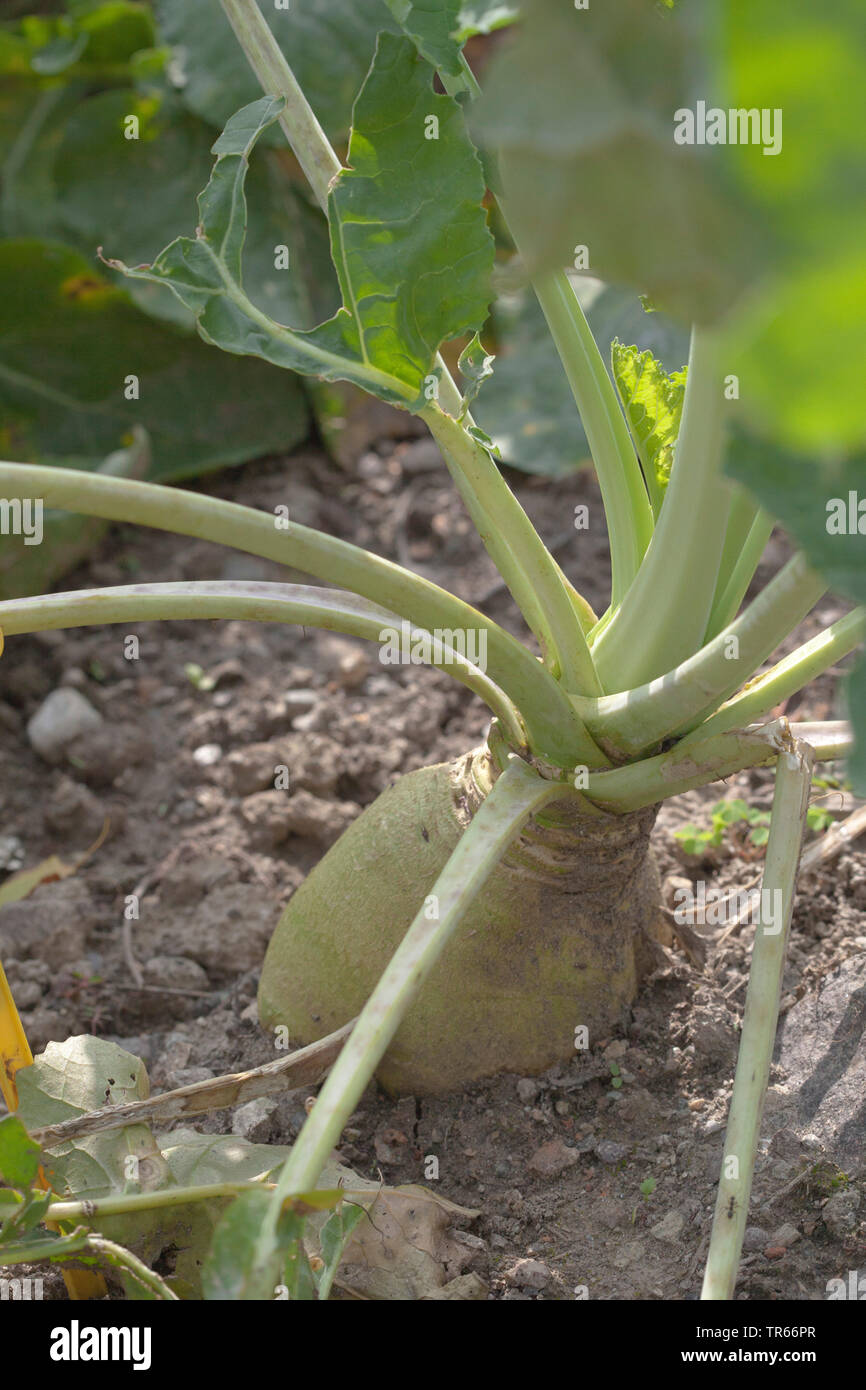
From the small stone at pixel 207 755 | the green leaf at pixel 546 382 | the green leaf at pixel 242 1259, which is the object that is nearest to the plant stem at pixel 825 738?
the green leaf at pixel 242 1259

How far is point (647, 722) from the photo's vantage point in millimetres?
987

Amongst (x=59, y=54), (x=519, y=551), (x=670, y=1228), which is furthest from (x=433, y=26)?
(x=59, y=54)

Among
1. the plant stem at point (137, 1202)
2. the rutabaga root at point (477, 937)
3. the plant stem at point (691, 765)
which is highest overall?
the plant stem at point (691, 765)

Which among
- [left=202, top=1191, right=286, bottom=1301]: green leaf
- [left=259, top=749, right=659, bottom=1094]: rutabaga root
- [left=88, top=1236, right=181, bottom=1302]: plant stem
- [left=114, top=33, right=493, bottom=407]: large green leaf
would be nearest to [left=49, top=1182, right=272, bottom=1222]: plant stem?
[left=88, top=1236, right=181, bottom=1302]: plant stem

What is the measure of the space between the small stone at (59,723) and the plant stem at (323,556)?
1.01 metres

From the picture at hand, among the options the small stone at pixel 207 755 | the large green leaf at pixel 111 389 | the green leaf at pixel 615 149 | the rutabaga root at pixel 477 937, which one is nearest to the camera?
the green leaf at pixel 615 149

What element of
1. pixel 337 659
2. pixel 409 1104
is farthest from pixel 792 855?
pixel 337 659

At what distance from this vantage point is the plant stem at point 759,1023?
79 centimetres

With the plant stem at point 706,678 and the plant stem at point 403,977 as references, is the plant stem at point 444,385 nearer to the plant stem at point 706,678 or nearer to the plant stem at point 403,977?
the plant stem at point 706,678

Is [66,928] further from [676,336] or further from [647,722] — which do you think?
[676,336]

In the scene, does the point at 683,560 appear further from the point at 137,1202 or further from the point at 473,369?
the point at 137,1202

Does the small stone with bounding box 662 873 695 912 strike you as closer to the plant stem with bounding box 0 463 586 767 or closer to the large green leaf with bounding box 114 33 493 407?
the plant stem with bounding box 0 463 586 767

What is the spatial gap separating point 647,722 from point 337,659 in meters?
1.06
